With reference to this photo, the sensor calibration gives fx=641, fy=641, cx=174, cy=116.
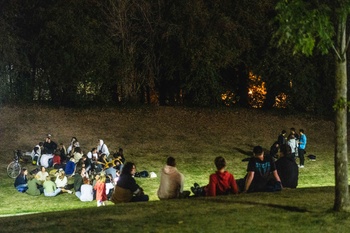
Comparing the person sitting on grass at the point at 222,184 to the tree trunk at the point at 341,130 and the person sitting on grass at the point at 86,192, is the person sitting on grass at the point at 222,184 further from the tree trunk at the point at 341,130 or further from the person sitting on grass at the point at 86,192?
the person sitting on grass at the point at 86,192

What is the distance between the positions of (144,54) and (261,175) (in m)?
25.0

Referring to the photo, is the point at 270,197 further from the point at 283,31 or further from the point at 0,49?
the point at 0,49

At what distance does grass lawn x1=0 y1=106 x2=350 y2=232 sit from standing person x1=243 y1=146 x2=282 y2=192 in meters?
0.45

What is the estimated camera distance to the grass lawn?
1035 centimetres

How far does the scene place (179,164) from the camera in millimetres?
27500

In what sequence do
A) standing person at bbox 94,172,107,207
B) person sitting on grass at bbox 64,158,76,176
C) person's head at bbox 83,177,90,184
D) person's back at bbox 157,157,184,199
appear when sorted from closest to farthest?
person's back at bbox 157,157,184,199, standing person at bbox 94,172,107,207, person's head at bbox 83,177,90,184, person sitting on grass at bbox 64,158,76,176

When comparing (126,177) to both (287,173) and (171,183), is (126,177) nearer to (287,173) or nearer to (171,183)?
(171,183)

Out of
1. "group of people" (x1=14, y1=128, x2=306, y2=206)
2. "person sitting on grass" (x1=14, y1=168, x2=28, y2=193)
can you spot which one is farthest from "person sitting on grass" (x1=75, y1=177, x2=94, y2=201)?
"person sitting on grass" (x1=14, y1=168, x2=28, y2=193)

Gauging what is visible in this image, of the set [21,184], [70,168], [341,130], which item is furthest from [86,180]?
[341,130]

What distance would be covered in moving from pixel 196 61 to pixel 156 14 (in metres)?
3.63

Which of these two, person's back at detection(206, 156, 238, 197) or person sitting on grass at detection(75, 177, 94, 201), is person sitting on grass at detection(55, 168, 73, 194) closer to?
person sitting on grass at detection(75, 177, 94, 201)

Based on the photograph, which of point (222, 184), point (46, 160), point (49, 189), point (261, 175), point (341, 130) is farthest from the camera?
point (46, 160)

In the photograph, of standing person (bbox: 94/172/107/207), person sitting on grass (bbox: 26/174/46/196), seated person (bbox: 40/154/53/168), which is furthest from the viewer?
seated person (bbox: 40/154/53/168)

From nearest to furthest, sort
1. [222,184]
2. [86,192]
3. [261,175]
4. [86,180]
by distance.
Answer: [222,184] < [261,175] < [86,192] < [86,180]
